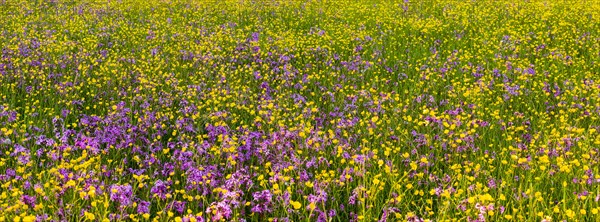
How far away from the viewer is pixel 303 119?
5.70 m

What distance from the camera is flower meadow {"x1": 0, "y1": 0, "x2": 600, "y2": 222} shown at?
3.70 m

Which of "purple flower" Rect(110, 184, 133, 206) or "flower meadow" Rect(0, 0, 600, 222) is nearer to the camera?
"purple flower" Rect(110, 184, 133, 206)

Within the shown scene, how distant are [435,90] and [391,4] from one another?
315 inches

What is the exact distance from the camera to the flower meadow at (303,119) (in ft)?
12.1

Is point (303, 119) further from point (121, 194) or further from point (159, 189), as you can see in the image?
point (121, 194)

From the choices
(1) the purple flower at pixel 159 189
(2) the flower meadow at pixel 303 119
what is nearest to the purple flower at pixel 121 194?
(2) the flower meadow at pixel 303 119

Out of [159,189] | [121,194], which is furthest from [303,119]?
[121,194]

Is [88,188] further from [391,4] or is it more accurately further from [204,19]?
[391,4]

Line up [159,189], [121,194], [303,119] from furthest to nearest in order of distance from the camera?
[303,119] < [159,189] < [121,194]

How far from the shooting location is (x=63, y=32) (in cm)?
1061

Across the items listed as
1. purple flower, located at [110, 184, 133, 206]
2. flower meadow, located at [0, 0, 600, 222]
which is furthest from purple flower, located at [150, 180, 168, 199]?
purple flower, located at [110, 184, 133, 206]

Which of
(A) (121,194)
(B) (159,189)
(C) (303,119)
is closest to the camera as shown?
(A) (121,194)

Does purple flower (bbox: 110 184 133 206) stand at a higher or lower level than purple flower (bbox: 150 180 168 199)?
higher

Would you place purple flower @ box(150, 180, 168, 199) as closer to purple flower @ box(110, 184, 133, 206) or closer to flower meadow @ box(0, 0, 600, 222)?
flower meadow @ box(0, 0, 600, 222)
